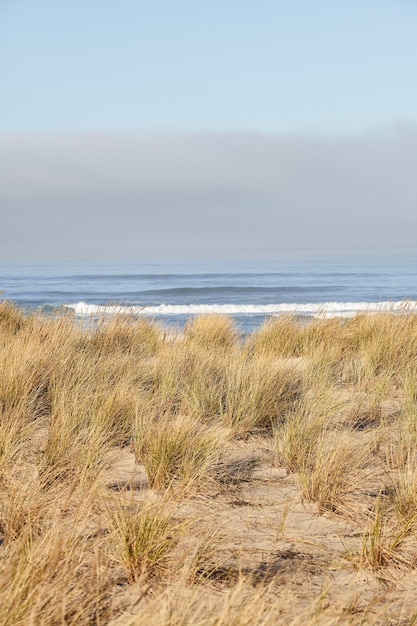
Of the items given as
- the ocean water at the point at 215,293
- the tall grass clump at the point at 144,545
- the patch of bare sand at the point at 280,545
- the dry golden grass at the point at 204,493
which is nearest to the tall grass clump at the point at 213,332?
the dry golden grass at the point at 204,493

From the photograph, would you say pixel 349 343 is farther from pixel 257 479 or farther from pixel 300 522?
pixel 300 522

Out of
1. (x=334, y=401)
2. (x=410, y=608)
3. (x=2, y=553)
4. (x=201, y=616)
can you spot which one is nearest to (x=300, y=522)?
(x=410, y=608)

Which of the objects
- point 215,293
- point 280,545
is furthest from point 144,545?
point 215,293

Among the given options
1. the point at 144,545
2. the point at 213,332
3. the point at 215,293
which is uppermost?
the point at 215,293

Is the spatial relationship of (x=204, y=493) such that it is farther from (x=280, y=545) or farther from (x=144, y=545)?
(x=144, y=545)

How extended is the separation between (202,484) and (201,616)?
4.52 ft

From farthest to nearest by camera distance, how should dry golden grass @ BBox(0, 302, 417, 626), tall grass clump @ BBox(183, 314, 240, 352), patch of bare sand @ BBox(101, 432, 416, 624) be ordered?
tall grass clump @ BBox(183, 314, 240, 352) < patch of bare sand @ BBox(101, 432, 416, 624) < dry golden grass @ BBox(0, 302, 417, 626)

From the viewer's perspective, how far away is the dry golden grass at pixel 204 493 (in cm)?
212

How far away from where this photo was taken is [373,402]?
5180 mm

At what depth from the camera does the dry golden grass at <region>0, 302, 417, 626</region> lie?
212cm

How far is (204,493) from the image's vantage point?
11.0 feet

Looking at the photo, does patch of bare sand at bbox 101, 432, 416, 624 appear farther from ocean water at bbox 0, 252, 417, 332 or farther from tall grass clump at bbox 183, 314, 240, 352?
ocean water at bbox 0, 252, 417, 332

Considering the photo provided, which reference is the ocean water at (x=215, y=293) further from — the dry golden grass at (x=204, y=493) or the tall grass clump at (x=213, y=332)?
the dry golden grass at (x=204, y=493)

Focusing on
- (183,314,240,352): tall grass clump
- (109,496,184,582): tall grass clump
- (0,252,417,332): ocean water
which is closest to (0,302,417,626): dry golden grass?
(109,496,184,582): tall grass clump
